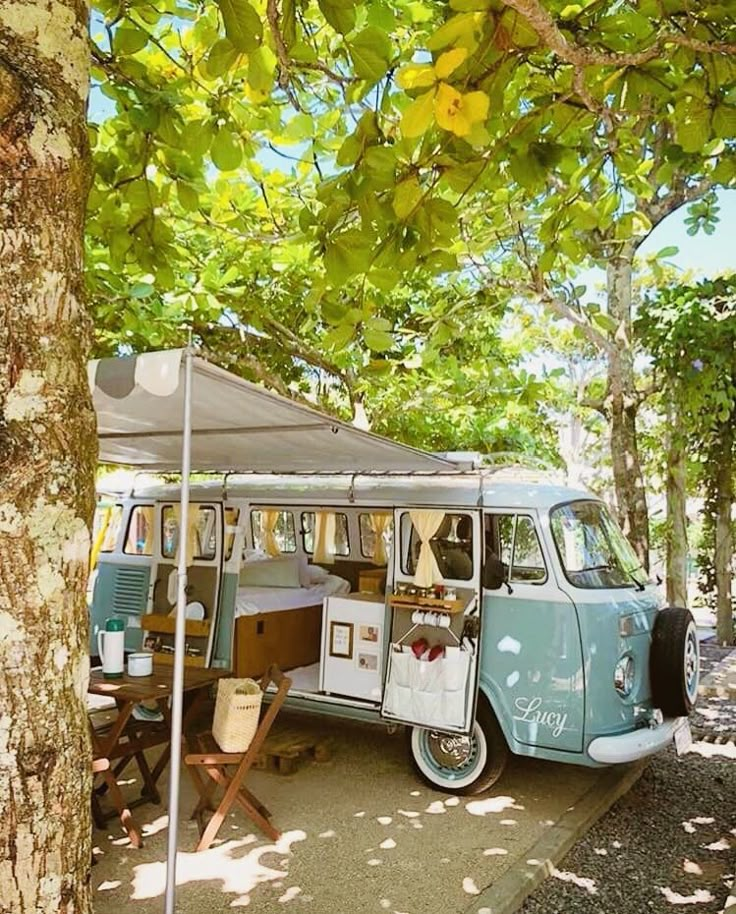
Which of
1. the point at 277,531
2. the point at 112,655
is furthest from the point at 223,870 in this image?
the point at 277,531

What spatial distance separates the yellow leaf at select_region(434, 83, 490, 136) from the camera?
2025 millimetres

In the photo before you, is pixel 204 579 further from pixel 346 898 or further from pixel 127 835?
pixel 346 898

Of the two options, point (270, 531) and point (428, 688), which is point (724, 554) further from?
point (428, 688)

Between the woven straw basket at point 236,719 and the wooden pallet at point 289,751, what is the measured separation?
1283 mm

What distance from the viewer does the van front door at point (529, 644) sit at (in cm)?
532

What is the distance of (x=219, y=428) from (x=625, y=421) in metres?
4.67

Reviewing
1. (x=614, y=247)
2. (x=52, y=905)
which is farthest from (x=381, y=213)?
(x=614, y=247)

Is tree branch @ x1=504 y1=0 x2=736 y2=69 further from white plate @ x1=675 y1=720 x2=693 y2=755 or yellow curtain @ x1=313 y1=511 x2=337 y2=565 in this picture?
yellow curtain @ x1=313 y1=511 x2=337 y2=565

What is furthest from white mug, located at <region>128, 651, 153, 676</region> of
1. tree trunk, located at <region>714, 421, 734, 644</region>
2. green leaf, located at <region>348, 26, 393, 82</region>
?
tree trunk, located at <region>714, 421, 734, 644</region>

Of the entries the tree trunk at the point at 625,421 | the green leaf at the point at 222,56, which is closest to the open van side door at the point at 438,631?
the tree trunk at the point at 625,421

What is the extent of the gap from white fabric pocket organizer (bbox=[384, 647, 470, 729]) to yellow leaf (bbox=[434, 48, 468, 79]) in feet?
14.2

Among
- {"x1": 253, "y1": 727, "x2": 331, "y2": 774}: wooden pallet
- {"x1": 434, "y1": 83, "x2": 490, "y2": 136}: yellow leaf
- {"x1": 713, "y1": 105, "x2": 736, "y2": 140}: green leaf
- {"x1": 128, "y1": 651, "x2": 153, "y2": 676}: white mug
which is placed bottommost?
{"x1": 253, "y1": 727, "x2": 331, "y2": 774}: wooden pallet

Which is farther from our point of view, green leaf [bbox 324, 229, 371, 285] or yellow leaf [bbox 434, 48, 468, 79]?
green leaf [bbox 324, 229, 371, 285]

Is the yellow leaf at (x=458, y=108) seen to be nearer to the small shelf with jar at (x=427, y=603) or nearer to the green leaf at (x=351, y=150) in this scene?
the green leaf at (x=351, y=150)
